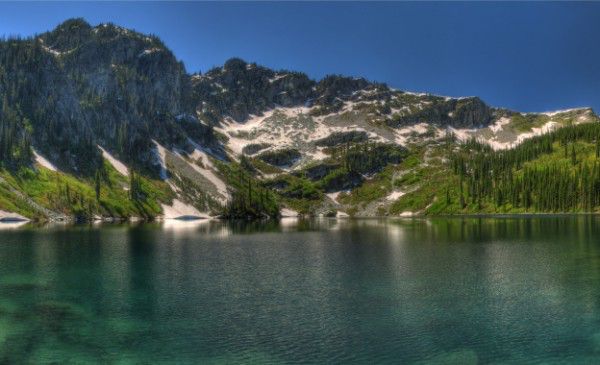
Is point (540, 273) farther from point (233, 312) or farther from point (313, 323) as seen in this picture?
point (233, 312)

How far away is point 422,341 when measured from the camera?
37250mm

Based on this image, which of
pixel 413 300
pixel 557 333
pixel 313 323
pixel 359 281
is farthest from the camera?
pixel 359 281

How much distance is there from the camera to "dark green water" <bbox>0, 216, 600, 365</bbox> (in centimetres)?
3497

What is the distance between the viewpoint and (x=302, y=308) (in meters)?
47.9

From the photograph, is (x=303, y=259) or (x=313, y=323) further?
(x=303, y=259)

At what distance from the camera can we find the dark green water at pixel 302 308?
35.0 metres

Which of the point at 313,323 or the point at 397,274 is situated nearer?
the point at 313,323

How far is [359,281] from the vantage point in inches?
2453

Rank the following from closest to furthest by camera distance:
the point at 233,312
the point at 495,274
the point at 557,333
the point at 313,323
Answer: the point at 557,333
the point at 313,323
the point at 233,312
the point at 495,274

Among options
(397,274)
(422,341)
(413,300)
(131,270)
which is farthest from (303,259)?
(422,341)

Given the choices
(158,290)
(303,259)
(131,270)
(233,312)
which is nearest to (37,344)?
(233,312)

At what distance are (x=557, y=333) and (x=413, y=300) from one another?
588 inches

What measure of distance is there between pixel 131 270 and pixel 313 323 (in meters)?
39.7

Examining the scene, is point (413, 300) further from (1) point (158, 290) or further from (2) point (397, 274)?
(1) point (158, 290)
